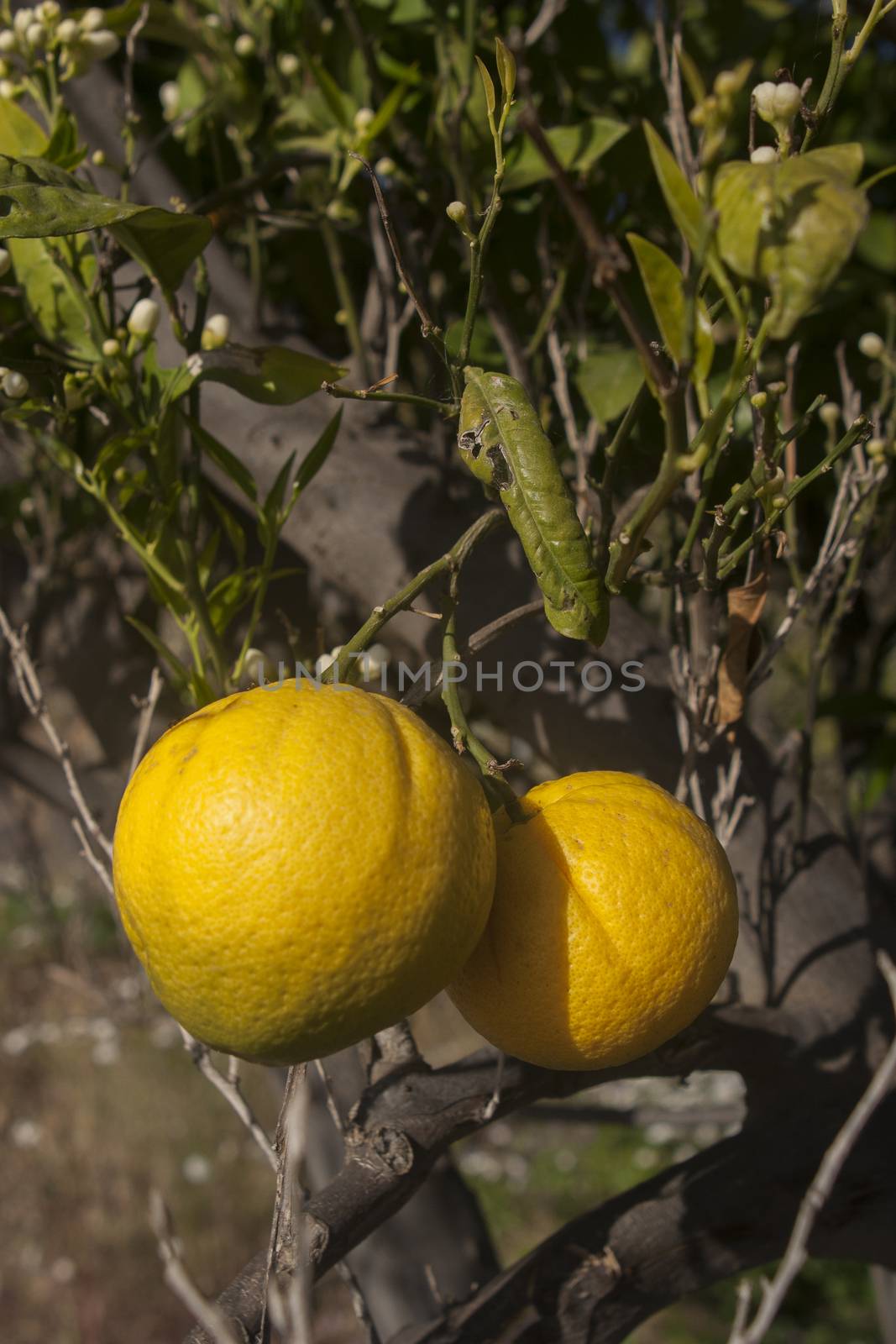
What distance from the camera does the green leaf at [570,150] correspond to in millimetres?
889

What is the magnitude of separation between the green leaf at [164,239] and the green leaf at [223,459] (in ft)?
0.29

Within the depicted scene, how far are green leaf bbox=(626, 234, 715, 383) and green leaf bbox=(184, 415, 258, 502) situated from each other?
0.34 m

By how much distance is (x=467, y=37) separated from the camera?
2.92 ft

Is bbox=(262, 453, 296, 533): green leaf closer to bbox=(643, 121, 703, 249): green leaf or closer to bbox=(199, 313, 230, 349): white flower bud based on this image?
bbox=(199, 313, 230, 349): white flower bud

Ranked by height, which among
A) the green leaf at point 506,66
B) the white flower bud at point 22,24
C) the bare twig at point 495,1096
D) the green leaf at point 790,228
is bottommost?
the bare twig at point 495,1096

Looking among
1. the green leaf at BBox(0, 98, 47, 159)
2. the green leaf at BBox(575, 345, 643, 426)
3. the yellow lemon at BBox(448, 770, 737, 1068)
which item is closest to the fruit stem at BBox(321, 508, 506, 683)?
the yellow lemon at BBox(448, 770, 737, 1068)

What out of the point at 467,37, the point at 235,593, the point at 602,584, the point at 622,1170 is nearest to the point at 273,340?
the point at 467,37

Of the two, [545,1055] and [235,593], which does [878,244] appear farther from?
[545,1055]

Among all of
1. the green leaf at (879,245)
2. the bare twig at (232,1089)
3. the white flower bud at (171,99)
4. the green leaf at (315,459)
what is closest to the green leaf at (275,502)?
the green leaf at (315,459)

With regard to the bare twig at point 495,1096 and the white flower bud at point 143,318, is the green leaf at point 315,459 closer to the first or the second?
the white flower bud at point 143,318

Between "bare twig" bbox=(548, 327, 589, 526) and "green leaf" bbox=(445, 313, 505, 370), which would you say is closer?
"bare twig" bbox=(548, 327, 589, 526)

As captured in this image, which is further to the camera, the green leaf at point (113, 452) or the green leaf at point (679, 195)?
the green leaf at point (113, 452)

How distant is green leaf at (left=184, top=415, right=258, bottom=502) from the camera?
2.17ft

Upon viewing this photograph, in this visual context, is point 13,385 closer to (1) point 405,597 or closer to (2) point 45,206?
(2) point 45,206
